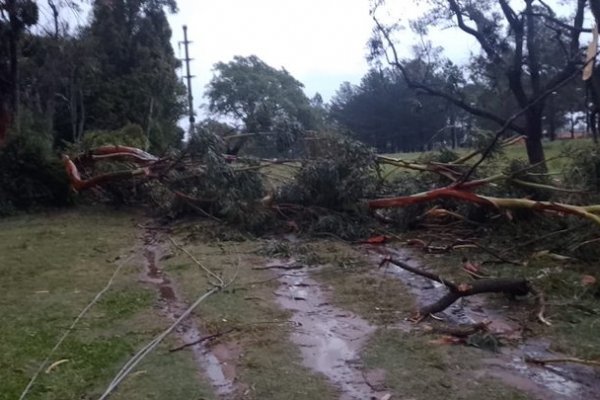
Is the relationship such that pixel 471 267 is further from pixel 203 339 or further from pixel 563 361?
pixel 203 339

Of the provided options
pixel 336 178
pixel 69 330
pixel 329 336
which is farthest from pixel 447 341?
pixel 336 178

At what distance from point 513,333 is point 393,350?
0.93m

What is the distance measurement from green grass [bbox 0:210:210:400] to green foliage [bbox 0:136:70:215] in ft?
11.4

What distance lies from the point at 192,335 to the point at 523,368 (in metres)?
2.25

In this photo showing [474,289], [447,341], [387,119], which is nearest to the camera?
[447,341]

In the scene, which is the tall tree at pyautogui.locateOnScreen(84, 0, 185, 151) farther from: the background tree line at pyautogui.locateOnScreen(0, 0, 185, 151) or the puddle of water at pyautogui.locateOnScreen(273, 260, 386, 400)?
the puddle of water at pyautogui.locateOnScreen(273, 260, 386, 400)

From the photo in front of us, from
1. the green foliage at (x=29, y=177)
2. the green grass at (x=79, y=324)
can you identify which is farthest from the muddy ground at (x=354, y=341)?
the green foliage at (x=29, y=177)

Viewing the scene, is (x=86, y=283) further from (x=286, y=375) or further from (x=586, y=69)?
(x=586, y=69)

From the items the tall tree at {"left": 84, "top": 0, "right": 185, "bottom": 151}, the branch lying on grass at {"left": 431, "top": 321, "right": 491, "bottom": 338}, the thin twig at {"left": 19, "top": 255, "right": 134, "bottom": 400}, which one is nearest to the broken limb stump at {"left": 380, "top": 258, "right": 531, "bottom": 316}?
the branch lying on grass at {"left": 431, "top": 321, "right": 491, "bottom": 338}

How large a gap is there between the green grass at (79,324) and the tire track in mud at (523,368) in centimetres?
175

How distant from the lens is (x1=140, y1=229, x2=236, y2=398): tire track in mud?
392cm

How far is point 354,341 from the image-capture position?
4598 mm

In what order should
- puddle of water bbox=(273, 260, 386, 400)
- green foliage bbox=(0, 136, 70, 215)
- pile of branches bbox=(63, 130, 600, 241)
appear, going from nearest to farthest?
puddle of water bbox=(273, 260, 386, 400)
pile of branches bbox=(63, 130, 600, 241)
green foliage bbox=(0, 136, 70, 215)

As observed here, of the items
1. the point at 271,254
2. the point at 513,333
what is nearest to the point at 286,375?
the point at 513,333
